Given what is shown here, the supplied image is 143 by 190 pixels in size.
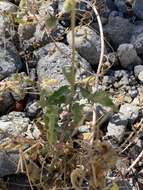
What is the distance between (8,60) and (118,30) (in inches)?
22.4

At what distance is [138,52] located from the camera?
7.74 ft

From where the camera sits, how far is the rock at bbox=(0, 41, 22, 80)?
2209mm

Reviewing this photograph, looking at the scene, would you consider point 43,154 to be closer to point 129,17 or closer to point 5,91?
point 5,91

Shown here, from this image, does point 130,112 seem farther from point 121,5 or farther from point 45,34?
point 121,5

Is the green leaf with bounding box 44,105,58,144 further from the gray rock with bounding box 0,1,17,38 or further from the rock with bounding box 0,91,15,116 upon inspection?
the gray rock with bounding box 0,1,17,38

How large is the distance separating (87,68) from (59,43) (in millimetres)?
203

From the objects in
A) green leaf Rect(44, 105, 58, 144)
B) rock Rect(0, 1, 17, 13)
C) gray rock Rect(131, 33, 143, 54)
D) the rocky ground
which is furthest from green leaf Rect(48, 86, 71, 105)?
rock Rect(0, 1, 17, 13)

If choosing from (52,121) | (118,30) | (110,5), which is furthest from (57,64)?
(52,121)

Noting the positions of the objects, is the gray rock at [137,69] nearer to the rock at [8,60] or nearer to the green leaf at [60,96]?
the rock at [8,60]

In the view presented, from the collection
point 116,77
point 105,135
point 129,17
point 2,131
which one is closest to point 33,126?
point 2,131

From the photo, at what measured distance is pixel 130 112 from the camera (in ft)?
6.84

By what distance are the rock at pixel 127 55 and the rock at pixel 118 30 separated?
0.12 meters

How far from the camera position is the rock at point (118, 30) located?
2.43 meters

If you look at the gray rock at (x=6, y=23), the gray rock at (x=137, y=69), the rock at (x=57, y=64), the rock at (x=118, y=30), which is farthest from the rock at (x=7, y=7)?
the gray rock at (x=137, y=69)
